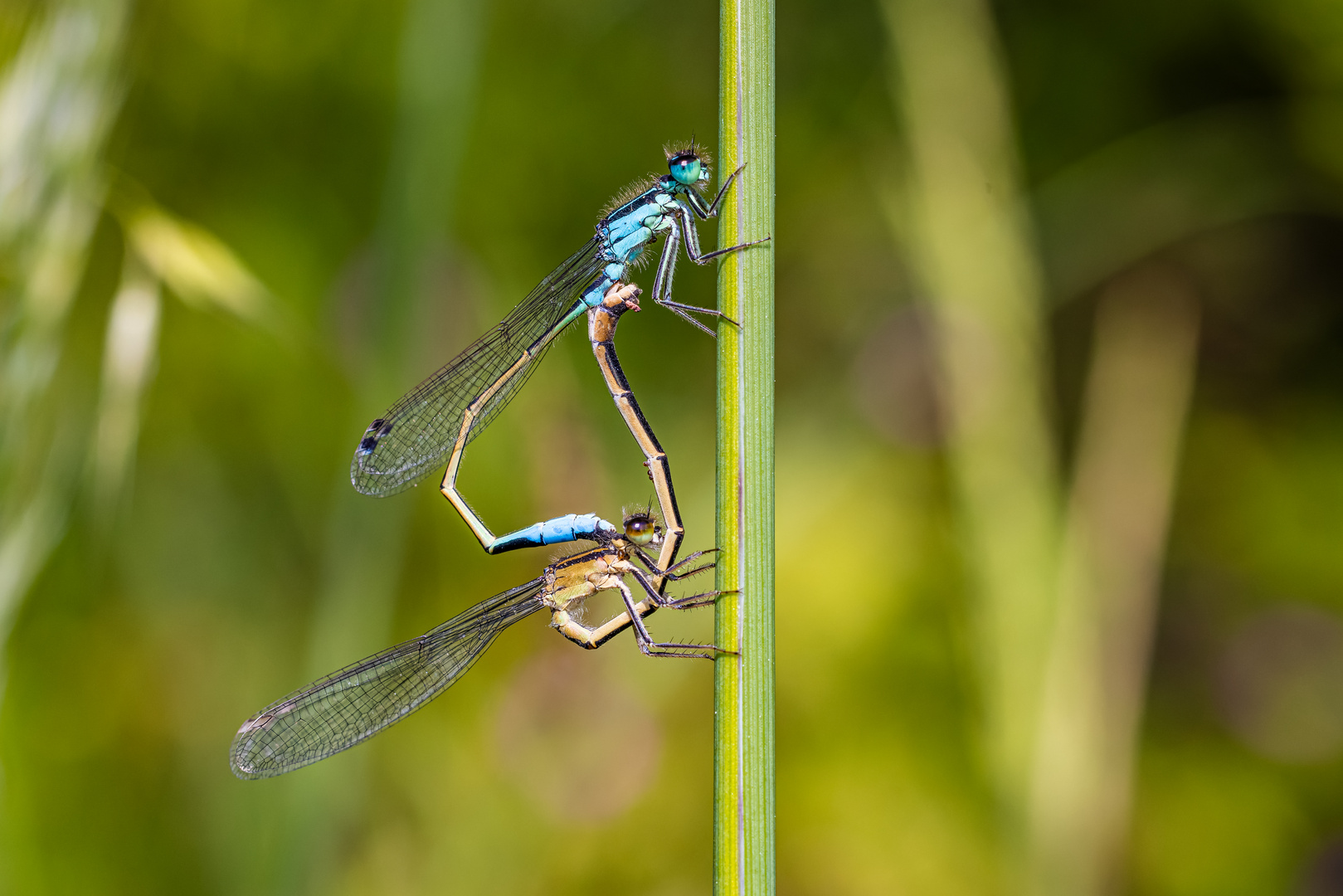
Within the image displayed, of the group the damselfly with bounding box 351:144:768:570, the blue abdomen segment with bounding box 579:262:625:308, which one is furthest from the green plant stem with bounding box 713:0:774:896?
the blue abdomen segment with bounding box 579:262:625:308

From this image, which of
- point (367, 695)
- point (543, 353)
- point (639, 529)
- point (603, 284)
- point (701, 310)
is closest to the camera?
point (701, 310)

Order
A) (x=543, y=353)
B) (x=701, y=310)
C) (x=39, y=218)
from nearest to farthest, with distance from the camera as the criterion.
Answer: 1. (x=701, y=310)
2. (x=39, y=218)
3. (x=543, y=353)

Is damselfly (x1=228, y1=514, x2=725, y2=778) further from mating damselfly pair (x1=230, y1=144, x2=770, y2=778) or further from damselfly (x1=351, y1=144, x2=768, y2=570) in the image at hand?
damselfly (x1=351, y1=144, x2=768, y2=570)

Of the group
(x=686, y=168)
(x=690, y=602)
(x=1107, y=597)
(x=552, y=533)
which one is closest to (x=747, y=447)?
(x=690, y=602)

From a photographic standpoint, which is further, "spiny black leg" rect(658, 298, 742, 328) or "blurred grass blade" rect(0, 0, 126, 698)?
"blurred grass blade" rect(0, 0, 126, 698)

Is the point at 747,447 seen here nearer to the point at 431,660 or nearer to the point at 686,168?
the point at 686,168

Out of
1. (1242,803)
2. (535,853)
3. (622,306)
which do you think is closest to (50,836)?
(535,853)

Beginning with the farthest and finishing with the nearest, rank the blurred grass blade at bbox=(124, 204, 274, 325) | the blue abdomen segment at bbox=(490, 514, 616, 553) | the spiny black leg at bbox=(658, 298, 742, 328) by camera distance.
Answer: the blue abdomen segment at bbox=(490, 514, 616, 553) → the blurred grass blade at bbox=(124, 204, 274, 325) → the spiny black leg at bbox=(658, 298, 742, 328)
